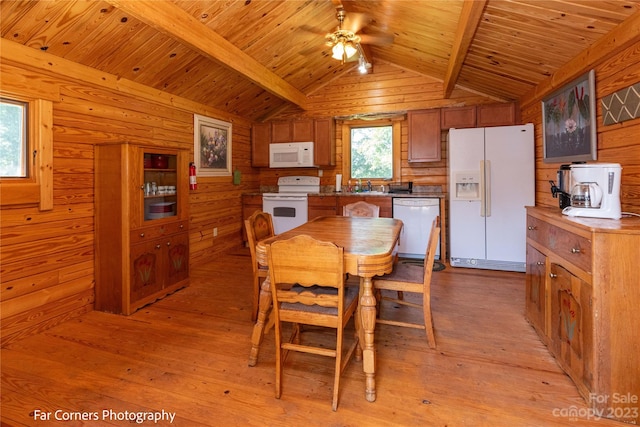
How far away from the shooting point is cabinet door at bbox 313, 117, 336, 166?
16.6 ft

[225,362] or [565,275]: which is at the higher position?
[565,275]

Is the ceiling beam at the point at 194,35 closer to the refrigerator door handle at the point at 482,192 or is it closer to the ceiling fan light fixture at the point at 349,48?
the ceiling fan light fixture at the point at 349,48

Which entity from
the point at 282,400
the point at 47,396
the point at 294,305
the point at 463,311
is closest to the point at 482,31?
the point at 463,311

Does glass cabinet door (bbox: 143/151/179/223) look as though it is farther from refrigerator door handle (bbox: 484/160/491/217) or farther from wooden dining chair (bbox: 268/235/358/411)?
refrigerator door handle (bbox: 484/160/491/217)

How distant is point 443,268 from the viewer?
4.08m

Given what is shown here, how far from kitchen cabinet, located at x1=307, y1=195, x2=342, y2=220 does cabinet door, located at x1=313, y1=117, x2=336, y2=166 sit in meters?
0.62

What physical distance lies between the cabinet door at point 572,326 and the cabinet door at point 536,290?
0.14 meters

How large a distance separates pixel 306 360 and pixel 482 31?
3.02 m

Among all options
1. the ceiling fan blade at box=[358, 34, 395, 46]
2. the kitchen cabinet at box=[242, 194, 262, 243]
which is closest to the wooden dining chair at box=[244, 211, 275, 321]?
the ceiling fan blade at box=[358, 34, 395, 46]

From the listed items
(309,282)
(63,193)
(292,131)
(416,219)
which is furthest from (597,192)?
(292,131)

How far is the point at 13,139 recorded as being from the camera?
2.32 m

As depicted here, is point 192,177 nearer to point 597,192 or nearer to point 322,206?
point 322,206

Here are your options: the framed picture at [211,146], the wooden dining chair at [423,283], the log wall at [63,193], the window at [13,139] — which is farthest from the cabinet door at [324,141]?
the window at [13,139]

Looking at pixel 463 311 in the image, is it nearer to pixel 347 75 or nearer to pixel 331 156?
pixel 331 156
